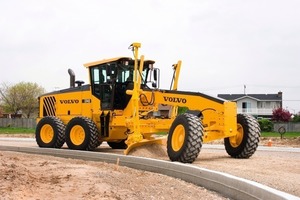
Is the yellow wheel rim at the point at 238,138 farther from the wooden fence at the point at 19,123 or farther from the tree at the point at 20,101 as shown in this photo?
the tree at the point at 20,101

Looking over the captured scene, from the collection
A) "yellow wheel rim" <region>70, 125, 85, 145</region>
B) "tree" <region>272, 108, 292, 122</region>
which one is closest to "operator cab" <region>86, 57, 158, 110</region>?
"yellow wheel rim" <region>70, 125, 85, 145</region>

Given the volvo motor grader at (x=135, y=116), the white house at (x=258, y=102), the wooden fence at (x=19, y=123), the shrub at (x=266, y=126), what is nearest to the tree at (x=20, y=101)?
the wooden fence at (x=19, y=123)

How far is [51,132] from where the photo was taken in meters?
17.3

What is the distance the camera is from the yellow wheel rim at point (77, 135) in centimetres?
1573

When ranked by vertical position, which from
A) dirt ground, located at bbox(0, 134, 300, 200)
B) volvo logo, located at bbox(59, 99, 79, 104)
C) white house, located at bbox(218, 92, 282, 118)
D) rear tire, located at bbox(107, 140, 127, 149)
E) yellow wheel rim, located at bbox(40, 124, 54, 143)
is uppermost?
white house, located at bbox(218, 92, 282, 118)

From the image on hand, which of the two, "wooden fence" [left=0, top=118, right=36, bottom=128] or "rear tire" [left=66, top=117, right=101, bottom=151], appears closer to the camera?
"rear tire" [left=66, top=117, right=101, bottom=151]

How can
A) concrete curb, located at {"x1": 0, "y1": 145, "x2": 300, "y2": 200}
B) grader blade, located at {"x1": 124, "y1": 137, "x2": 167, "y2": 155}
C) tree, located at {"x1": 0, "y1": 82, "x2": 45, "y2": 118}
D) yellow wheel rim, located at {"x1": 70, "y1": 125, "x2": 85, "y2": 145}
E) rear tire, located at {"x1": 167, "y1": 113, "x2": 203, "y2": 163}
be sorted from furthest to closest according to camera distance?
tree, located at {"x1": 0, "y1": 82, "x2": 45, "y2": 118} → yellow wheel rim, located at {"x1": 70, "y1": 125, "x2": 85, "y2": 145} → grader blade, located at {"x1": 124, "y1": 137, "x2": 167, "y2": 155} → rear tire, located at {"x1": 167, "y1": 113, "x2": 203, "y2": 163} → concrete curb, located at {"x1": 0, "y1": 145, "x2": 300, "y2": 200}

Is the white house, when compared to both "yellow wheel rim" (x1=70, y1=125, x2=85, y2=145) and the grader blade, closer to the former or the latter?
"yellow wheel rim" (x1=70, y1=125, x2=85, y2=145)

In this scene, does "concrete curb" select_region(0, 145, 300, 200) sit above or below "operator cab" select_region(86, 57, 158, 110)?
below

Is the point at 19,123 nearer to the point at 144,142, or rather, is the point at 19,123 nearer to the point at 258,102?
the point at 258,102

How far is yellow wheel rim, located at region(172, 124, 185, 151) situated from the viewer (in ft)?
39.3

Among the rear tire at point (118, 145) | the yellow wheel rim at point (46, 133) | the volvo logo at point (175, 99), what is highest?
the volvo logo at point (175, 99)

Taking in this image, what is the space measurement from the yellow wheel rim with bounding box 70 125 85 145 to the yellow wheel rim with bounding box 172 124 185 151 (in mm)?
4464

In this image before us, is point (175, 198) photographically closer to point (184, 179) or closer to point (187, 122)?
point (184, 179)
